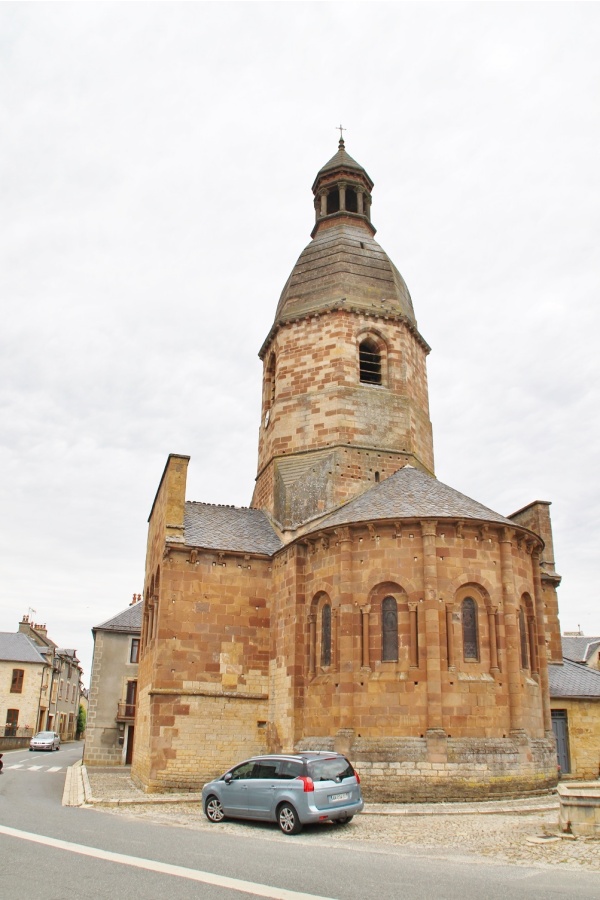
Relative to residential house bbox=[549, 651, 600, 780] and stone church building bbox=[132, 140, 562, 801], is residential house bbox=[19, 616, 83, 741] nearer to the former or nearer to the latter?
stone church building bbox=[132, 140, 562, 801]

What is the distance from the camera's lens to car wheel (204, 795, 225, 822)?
12789 mm

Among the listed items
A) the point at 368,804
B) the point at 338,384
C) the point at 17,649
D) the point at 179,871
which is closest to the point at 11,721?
the point at 17,649

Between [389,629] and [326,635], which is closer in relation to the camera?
[389,629]

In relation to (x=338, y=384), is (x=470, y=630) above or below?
below

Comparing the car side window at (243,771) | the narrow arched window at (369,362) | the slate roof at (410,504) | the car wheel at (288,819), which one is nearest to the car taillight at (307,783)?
the car wheel at (288,819)

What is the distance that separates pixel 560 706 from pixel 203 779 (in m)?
11.3

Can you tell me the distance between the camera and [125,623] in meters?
34.8

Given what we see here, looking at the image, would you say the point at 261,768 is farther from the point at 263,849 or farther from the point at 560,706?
the point at 560,706

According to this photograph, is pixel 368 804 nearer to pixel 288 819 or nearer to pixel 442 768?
pixel 442 768

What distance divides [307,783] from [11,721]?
4474cm

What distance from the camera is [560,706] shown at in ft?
72.8

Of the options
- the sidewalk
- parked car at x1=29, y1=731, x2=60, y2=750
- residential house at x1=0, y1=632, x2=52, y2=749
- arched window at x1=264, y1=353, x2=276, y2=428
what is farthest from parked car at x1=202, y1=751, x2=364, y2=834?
residential house at x1=0, y1=632, x2=52, y2=749

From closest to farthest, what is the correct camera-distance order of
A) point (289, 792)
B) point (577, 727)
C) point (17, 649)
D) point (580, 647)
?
point (289, 792), point (577, 727), point (580, 647), point (17, 649)

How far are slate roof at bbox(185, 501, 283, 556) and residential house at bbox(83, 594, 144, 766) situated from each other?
1201cm
